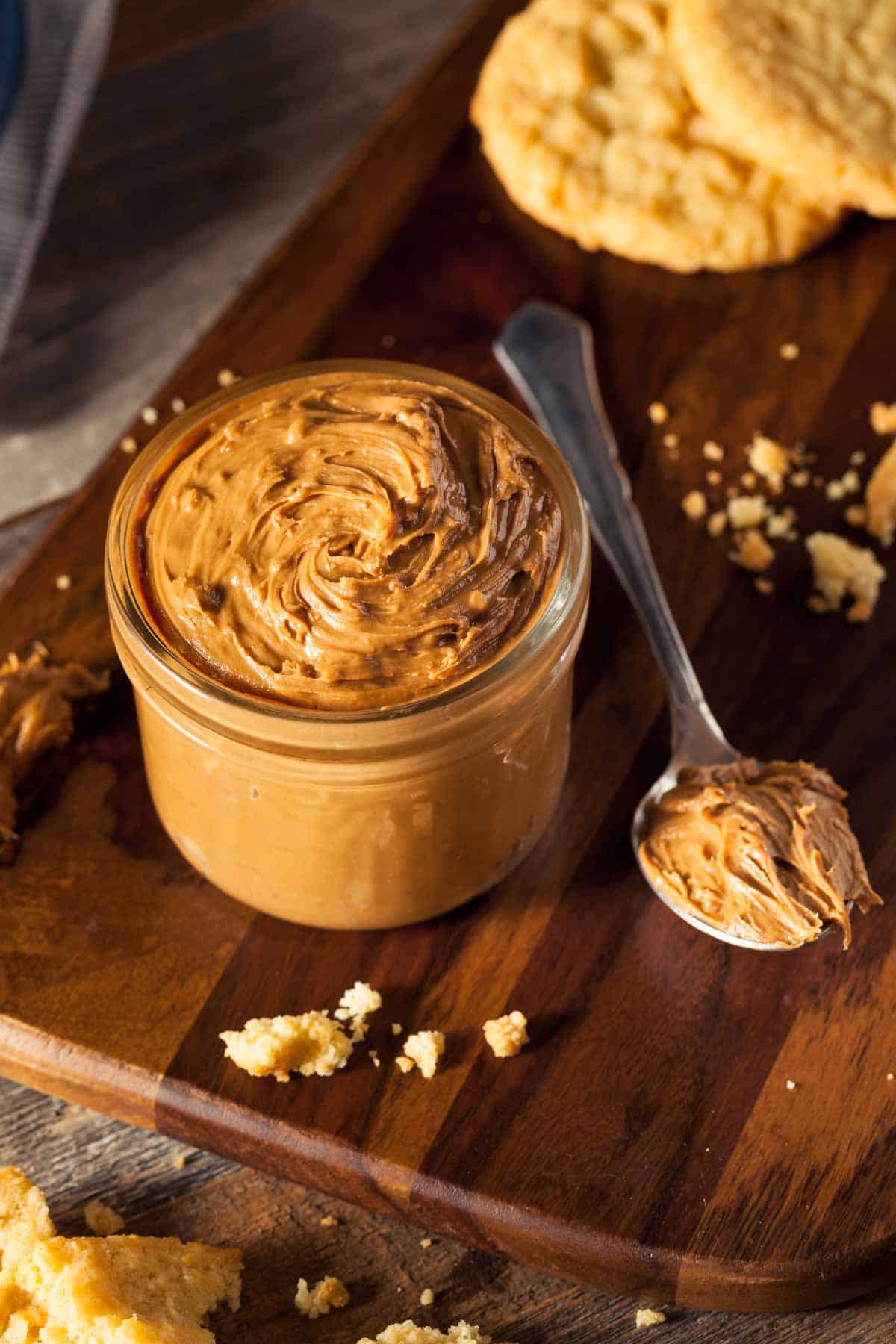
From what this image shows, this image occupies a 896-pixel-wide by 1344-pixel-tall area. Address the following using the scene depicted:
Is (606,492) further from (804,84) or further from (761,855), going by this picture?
(804,84)

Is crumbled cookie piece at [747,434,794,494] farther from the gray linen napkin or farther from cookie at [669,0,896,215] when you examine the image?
the gray linen napkin

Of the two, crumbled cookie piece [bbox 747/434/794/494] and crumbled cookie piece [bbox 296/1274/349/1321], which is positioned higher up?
crumbled cookie piece [bbox 747/434/794/494]

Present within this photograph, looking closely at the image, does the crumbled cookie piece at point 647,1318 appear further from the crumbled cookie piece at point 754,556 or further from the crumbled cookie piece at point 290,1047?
the crumbled cookie piece at point 754,556

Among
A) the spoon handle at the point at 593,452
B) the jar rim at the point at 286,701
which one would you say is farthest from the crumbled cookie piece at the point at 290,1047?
the spoon handle at the point at 593,452

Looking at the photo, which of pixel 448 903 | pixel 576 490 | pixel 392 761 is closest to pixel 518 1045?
pixel 448 903

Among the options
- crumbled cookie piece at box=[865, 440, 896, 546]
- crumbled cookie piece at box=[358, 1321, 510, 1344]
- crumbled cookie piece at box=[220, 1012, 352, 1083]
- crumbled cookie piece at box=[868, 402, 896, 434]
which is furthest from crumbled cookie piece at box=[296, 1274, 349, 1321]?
crumbled cookie piece at box=[868, 402, 896, 434]

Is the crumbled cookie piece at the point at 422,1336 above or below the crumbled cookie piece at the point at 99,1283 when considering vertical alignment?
below
